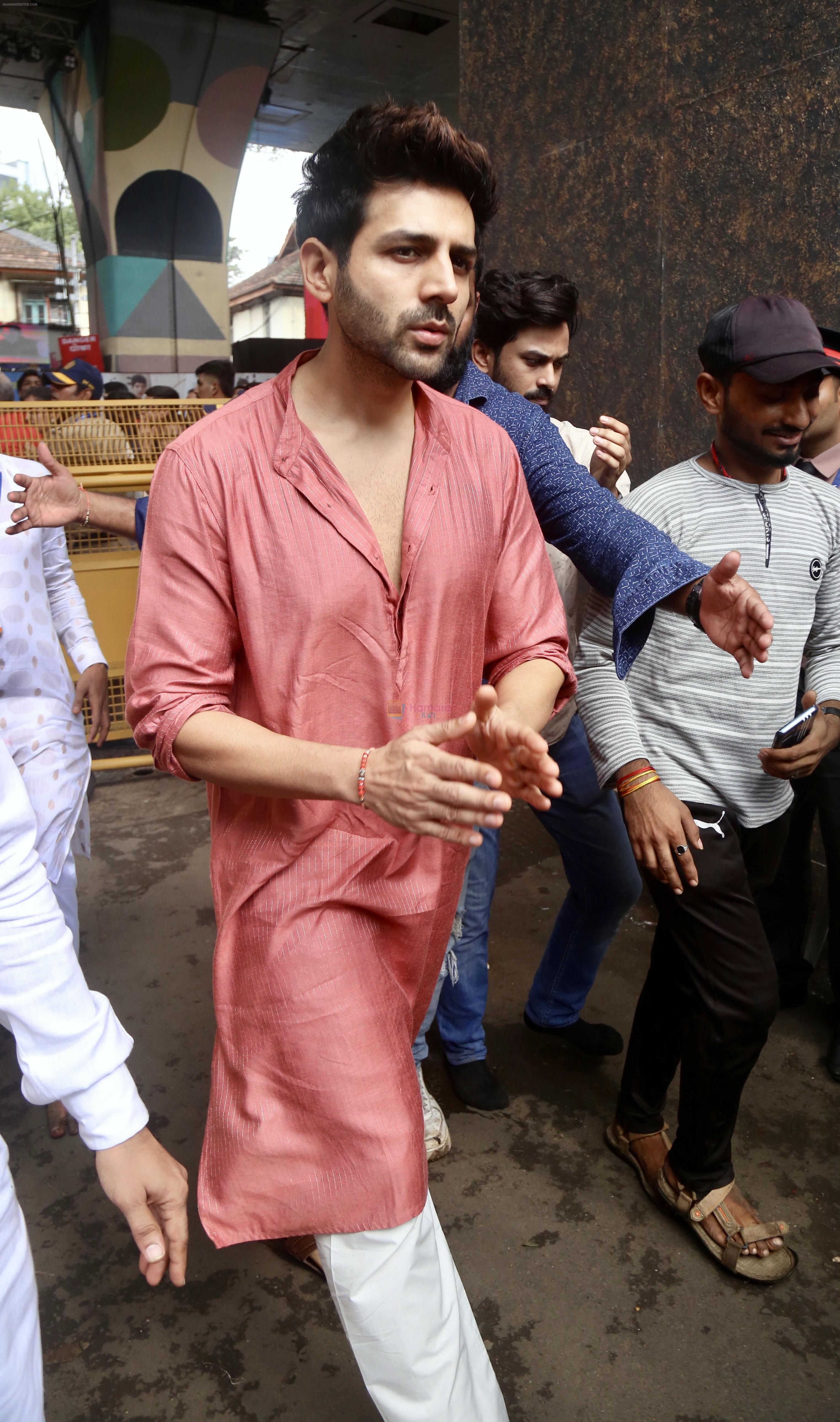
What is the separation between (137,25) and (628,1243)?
18.2 metres

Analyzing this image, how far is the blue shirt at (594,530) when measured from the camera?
2145 millimetres

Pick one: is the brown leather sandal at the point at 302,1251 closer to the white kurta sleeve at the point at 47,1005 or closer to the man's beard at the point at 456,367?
the white kurta sleeve at the point at 47,1005

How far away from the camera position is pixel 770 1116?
306 centimetres

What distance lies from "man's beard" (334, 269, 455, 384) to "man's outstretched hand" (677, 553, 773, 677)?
70cm

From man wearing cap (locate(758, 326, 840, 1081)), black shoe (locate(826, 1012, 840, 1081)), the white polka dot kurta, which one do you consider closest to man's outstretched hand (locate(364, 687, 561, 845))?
the white polka dot kurta

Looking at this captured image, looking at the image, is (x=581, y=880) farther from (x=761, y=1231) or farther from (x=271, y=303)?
(x=271, y=303)

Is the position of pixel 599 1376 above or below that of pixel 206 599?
below

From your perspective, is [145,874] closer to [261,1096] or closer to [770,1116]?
[770,1116]

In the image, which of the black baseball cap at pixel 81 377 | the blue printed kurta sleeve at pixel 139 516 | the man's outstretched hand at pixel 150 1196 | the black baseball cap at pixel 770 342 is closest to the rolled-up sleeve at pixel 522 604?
the black baseball cap at pixel 770 342

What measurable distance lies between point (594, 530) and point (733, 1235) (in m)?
1.72

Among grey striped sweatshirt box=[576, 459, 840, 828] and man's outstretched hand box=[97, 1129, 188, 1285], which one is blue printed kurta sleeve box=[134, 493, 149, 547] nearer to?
grey striped sweatshirt box=[576, 459, 840, 828]

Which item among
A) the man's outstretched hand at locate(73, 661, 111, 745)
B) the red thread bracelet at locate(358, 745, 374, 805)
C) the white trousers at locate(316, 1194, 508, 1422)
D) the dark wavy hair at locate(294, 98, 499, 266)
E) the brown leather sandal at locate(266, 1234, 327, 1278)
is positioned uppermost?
the dark wavy hair at locate(294, 98, 499, 266)

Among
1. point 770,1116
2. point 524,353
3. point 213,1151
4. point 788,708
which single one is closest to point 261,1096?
point 213,1151

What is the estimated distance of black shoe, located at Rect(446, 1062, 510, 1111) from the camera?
10.2 feet
